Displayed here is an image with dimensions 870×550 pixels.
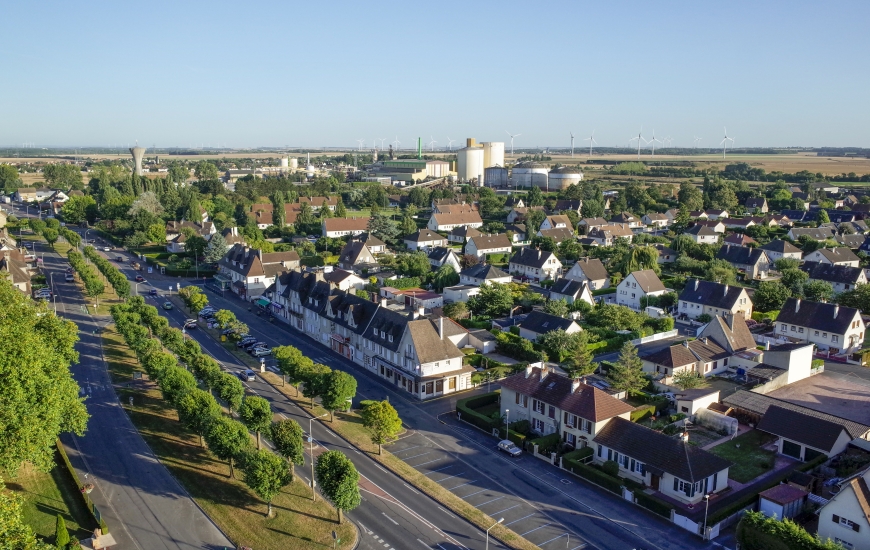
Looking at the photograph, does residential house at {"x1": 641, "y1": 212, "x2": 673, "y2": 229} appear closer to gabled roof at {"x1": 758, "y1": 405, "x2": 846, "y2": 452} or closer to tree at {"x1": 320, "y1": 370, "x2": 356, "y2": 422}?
gabled roof at {"x1": 758, "y1": 405, "x2": 846, "y2": 452}

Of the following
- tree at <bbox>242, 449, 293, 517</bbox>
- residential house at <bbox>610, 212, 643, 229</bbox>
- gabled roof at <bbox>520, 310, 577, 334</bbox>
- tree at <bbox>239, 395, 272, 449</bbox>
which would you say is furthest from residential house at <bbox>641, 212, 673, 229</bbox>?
tree at <bbox>242, 449, 293, 517</bbox>

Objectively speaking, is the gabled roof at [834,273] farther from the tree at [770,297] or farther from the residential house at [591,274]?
the residential house at [591,274]

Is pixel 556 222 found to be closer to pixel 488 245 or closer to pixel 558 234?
pixel 558 234

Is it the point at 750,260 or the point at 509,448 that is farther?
the point at 750,260

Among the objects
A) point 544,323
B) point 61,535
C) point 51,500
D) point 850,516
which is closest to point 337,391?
point 51,500

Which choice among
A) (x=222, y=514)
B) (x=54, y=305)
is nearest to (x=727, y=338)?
(x=222, y=514)

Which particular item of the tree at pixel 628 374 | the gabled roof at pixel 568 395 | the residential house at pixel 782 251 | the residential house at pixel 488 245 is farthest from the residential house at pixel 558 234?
the gabled roof at pixel 568 395

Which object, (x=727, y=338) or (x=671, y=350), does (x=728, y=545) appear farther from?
(x=727, y=338)
